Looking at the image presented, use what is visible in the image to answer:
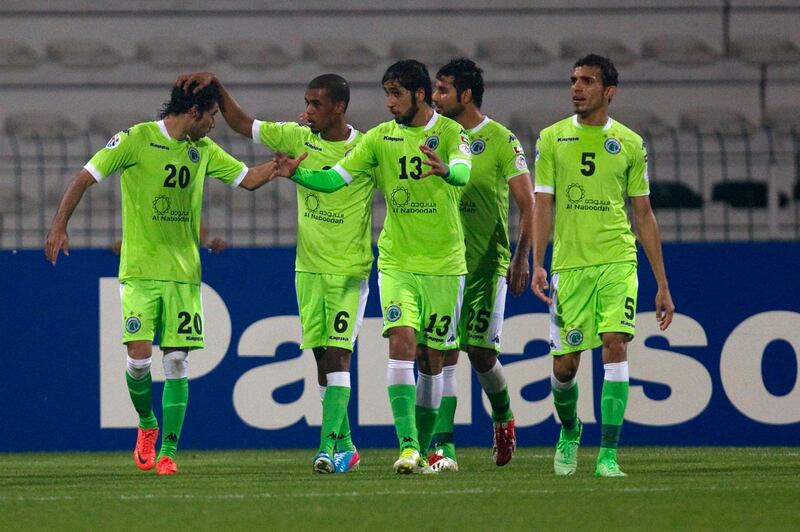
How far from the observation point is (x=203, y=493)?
6.18 metres

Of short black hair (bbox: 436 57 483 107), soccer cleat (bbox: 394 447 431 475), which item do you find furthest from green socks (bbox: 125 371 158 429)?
short black hair (bbox: 436 57 483 107)

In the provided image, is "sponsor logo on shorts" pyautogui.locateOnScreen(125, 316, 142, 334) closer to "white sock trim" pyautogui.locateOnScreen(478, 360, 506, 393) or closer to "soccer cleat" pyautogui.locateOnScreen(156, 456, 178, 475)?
"soccer cleat" pyautogui.locateOnScreen(156, 456, 178, 475)

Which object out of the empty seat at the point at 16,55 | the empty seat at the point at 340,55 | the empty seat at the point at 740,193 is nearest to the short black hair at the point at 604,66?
the empty seat at the point at 740,193

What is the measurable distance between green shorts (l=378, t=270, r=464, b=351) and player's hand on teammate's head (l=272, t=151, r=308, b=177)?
2.28 feet

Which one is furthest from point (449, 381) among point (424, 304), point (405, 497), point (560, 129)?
point (405, 497)

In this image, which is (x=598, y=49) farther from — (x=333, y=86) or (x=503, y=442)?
(x=333, y=86)

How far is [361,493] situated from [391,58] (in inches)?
486

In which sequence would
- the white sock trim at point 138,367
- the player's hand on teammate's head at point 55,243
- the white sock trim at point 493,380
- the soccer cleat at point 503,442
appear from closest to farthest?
the player's hand on teammate's head at point 55,243 < the white sock trim at point 138,367 < the soccer cleat at point 503,442 < the white sock trim at point 493,380

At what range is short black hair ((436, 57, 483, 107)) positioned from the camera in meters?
7.95

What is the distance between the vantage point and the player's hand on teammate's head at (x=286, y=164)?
731cm

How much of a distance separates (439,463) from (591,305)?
3.73 feet

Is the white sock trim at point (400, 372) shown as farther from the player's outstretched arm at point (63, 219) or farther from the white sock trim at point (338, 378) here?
the player's outstretched arm at point (63, 219)

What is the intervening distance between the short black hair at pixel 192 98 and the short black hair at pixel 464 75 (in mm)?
1288

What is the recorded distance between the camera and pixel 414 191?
24.0 feet
